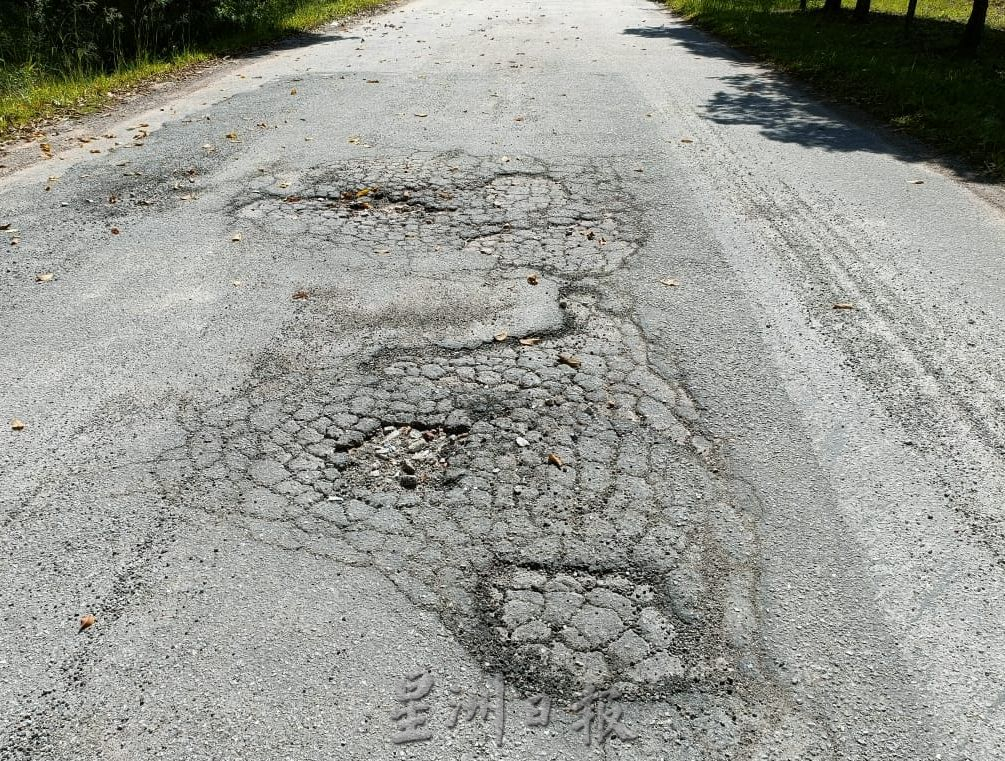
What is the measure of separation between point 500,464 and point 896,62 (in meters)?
10.8

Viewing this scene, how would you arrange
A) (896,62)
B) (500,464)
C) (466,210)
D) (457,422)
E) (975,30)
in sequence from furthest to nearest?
(975,30)
(896,62)
(466,210)
(457,422)
(500,464)

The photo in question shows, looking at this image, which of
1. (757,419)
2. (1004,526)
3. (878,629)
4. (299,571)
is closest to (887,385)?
(757,419)

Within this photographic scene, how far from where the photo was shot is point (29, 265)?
501 cm

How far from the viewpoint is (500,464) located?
3.15 metres

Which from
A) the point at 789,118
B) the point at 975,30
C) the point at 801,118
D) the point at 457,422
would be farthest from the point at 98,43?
the point at 975,30

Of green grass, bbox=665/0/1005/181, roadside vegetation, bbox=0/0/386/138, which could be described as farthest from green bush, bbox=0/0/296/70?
green grass, bbox=665/0/1005/181

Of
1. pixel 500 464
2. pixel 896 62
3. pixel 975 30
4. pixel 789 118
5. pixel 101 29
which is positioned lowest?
pixel 500 464

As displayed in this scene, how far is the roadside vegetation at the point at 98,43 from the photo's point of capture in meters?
9.01

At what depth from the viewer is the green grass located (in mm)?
7871

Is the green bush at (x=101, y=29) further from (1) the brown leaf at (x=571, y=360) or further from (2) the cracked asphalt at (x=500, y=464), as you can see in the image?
(1) the brown leaf at (x=571, y=360)

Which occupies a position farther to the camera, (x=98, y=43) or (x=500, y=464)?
(x=98, y=43)

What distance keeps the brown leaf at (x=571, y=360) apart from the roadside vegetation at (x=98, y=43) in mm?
6864

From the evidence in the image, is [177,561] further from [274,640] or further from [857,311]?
[857,311]

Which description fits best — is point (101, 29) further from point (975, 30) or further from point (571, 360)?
point (975, 30)
